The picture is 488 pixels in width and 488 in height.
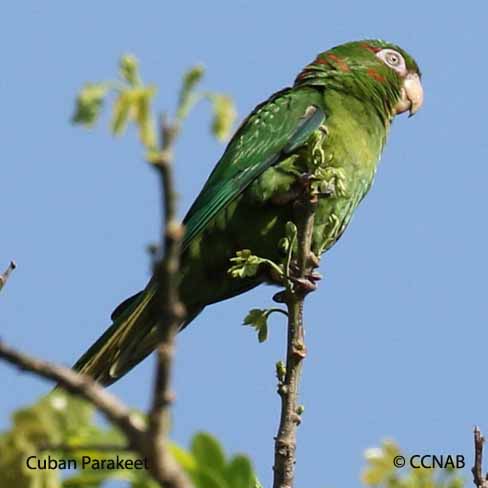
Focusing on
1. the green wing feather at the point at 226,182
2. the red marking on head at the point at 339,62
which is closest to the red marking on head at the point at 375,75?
the red marking on head at the point at 339,62

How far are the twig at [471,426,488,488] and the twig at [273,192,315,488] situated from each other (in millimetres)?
531

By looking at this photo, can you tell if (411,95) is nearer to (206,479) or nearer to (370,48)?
(370,48)

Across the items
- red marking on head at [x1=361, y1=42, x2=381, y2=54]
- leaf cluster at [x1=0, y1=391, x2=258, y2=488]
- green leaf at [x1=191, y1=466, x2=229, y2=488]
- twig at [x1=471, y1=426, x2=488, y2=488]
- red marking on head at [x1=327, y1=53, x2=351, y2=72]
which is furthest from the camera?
red marking on head at [x1=361, y1=42, x2=381, y2=54]

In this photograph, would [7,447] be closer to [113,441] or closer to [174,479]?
[113,441]

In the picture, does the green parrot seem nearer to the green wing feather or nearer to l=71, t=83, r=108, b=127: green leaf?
the green wing feather

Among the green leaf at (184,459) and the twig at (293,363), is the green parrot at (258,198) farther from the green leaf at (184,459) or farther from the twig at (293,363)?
the green leaf at (184,459)

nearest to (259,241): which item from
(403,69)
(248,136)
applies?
(248,136)

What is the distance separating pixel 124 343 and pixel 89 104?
361 centimetres

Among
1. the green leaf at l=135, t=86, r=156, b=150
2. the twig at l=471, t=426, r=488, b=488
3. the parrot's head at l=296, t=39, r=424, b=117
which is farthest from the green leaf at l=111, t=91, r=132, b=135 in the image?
the parrot's head at l=296, t=39, r=424, b=117

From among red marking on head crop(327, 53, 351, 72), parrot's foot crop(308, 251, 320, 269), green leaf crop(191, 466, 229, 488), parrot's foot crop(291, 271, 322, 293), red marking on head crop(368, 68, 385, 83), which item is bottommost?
green leaf crop(191, 466, 229, 488)

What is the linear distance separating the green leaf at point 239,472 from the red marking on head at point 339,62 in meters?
4.79

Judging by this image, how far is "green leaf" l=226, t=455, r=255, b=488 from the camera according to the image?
1577 mm

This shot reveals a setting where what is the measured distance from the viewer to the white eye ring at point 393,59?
21.2 ft

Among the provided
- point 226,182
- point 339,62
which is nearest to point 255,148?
point 226,182
